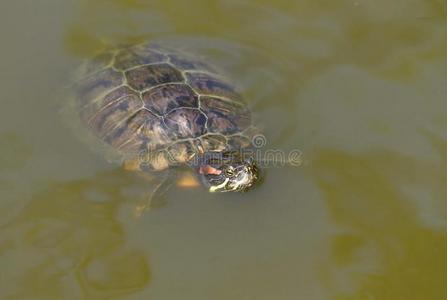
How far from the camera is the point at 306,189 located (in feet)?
16.3

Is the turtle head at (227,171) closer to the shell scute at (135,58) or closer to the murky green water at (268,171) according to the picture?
the murky green water at (268,171)

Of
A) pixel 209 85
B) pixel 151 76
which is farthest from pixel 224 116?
pixel 151 76

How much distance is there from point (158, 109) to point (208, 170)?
2.30ft

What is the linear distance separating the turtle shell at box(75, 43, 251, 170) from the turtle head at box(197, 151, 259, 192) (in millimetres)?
92

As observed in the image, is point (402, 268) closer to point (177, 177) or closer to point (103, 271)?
point (177, 177)

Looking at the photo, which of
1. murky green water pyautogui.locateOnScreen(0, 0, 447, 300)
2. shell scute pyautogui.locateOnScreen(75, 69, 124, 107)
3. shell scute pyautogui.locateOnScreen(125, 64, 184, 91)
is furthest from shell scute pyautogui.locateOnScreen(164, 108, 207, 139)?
shell scute pyautogui.locateOnScreen(75, 69, 124, 107)

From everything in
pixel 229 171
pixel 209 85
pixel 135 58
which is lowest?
pixel 229 171

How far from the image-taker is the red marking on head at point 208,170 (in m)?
4.88

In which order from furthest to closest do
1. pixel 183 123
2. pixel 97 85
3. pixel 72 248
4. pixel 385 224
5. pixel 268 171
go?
pixel 97 85
pixel 268 171
pixel 183 123
pixel 385 224
pixel 72 248

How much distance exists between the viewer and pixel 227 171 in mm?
4824

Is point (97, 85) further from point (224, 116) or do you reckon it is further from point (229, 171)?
point (229, 171)

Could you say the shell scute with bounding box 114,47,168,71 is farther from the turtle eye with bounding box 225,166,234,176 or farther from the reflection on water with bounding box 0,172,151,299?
the turtle eye with bounding box 225,166,234,176

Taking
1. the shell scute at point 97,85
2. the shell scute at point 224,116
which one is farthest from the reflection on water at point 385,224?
the shell scute at point 97,85

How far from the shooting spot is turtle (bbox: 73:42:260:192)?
4906 millimetres
